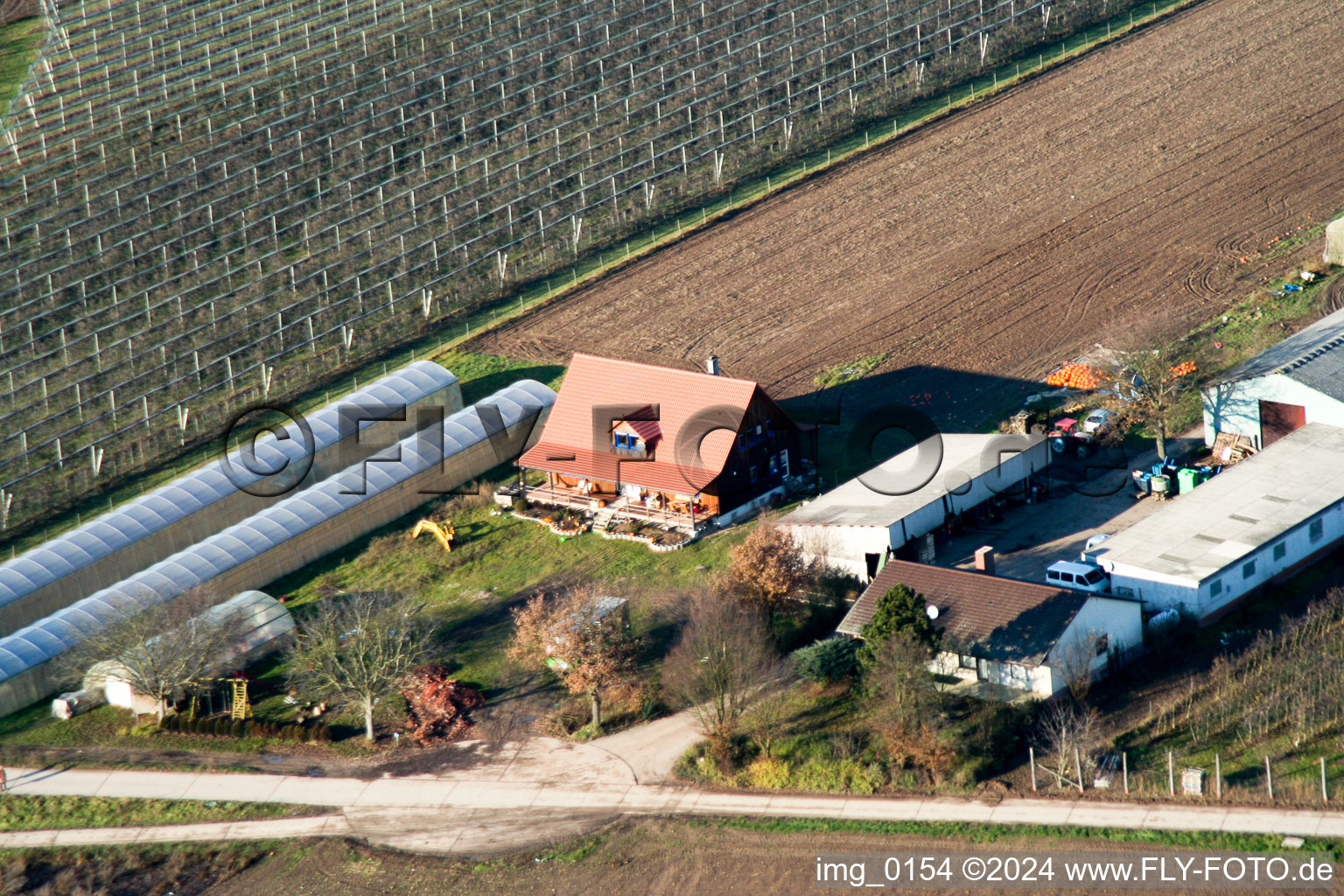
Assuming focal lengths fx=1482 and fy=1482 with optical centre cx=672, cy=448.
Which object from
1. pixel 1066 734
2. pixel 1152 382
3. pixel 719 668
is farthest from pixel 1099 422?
pixel 719 668

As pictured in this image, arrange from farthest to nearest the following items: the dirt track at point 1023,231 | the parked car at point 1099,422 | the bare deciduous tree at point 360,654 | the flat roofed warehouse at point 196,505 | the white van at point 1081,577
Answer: the dirt track at point 1023,231, the parked car at point 1099,422, the flat roofed warehouse at point 196,505, the white van at point 1081,577, the bare deciduous tree at point 360,654

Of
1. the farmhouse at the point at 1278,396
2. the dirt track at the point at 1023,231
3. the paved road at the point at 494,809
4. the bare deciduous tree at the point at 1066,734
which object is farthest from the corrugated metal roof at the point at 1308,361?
the paved road at the point at 494,809

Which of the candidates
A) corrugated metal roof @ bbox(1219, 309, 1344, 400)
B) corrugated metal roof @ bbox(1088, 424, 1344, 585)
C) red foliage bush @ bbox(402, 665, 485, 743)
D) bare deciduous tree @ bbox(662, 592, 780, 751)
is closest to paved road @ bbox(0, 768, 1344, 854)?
red foliage bush @ bbox(402, 665, 485, 743)

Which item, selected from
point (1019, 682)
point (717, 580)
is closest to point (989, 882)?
point (1019, 682)

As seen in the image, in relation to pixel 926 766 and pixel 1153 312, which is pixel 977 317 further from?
pixel 926 766

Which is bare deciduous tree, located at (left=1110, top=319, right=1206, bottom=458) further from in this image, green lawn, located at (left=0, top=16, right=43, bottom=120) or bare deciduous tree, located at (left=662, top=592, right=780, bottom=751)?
green lawn, located at (left=0, top=16, right=43, bottom=120)

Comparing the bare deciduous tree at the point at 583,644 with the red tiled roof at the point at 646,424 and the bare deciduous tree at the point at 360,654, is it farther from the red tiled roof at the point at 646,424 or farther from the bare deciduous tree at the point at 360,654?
the red tiled roof at the point at 646,424
